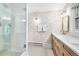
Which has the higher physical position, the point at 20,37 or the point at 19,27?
the point at 19,27

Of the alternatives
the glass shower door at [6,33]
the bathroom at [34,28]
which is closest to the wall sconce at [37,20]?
the bathroom at [34,28]

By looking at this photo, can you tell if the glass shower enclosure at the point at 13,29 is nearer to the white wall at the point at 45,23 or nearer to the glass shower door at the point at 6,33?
the glass shower door at the point at 6,33

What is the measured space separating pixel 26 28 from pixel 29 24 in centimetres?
7

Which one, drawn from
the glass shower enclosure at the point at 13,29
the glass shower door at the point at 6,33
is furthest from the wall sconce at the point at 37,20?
the glass shower door at the point at 6,33

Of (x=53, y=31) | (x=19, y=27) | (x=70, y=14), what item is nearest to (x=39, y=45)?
(x=53, y=31)

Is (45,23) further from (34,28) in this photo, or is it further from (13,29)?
(13,29)

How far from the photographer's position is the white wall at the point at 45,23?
1.41 meters

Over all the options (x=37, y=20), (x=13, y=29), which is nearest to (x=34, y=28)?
(x=37, y=20)

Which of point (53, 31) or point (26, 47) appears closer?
point (53, 31)

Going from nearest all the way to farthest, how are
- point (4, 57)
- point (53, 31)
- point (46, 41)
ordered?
1. point (4, 57)
2. point (53, 31)
3. point (46, 41)

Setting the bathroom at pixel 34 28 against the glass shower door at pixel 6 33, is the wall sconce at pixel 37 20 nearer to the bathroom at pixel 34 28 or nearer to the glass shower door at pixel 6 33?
the bathroom at pixel 34 28

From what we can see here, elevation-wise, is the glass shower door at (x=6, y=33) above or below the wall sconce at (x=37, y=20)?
below

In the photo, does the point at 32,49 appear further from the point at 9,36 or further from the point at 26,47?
the point at 9,36

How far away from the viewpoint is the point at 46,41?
1.48m
